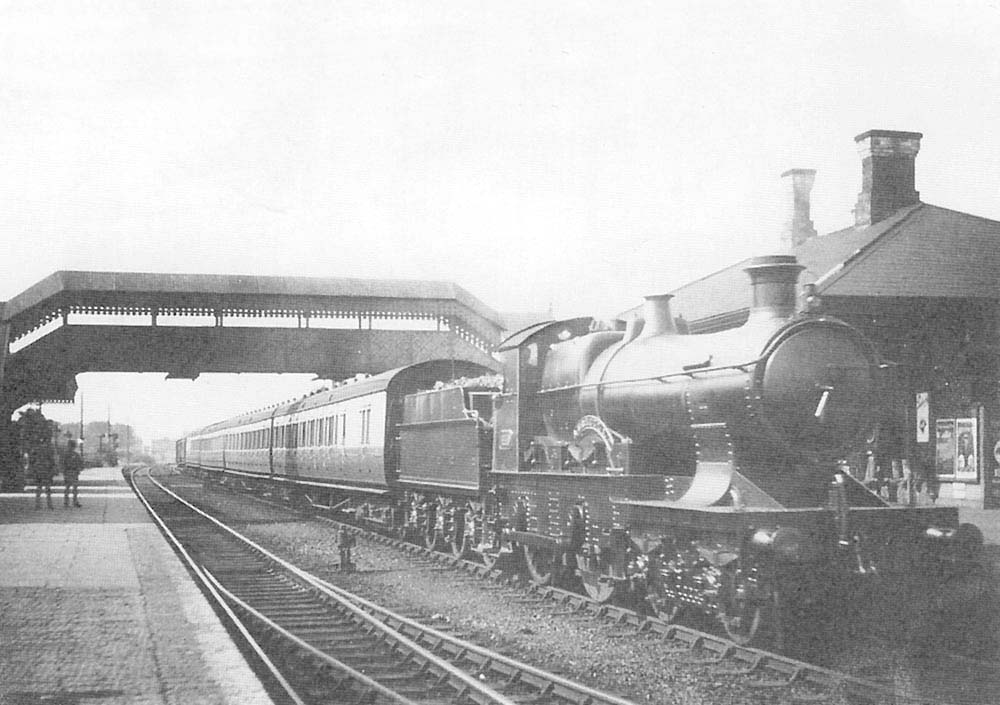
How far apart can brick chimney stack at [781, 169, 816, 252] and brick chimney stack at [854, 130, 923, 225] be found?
422 centimetres

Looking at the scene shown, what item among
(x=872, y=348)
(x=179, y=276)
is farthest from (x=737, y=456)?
(x=179, y=276)

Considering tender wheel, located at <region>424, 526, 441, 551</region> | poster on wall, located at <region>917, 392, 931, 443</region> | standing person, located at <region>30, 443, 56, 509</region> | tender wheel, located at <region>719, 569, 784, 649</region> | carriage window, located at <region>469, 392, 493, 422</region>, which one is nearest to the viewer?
tender wheel, located at <region>719, 569, 784, 649</region>

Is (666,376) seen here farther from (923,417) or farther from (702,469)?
(923,417)

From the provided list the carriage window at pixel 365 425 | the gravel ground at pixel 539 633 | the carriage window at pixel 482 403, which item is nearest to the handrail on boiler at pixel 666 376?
the gravel ground at pixel 539 633

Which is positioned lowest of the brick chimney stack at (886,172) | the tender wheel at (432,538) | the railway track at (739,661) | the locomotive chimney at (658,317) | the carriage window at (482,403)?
the tender wheel at (432,538)

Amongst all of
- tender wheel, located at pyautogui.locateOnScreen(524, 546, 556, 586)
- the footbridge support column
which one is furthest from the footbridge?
tender wheel, located at pyautogui.locateOnScreen(524, 546, 556, 586)

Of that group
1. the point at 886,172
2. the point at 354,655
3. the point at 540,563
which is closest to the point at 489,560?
the point at 540,563

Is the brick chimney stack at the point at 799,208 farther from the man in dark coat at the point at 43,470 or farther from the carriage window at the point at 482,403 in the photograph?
the man in dark coat at the point at 43,470

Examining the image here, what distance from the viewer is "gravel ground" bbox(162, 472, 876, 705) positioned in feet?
22.8

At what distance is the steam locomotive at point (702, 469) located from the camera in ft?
25.2

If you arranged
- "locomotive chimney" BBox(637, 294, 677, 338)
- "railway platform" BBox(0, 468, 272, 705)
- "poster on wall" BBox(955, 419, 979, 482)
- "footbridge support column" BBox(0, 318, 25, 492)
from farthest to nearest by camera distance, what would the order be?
"footbridge support column" BBox(0, 318, 25, 492), "poster on wall" BBox(955, 419, 979, 482), "locomotive chimney" BBox(637, 294, 677, 338), "railway platform" BBox(0, 468, 272, 705)

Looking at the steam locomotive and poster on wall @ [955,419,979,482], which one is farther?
poster on wall @ [955,419,979,482]

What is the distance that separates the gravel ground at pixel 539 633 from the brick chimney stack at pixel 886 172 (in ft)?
37.3

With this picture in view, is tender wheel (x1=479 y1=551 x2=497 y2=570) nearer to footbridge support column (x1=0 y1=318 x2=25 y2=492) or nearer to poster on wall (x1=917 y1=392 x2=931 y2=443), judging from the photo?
poster on wall (x1=917 y1=392 x2=931 y2=443)
